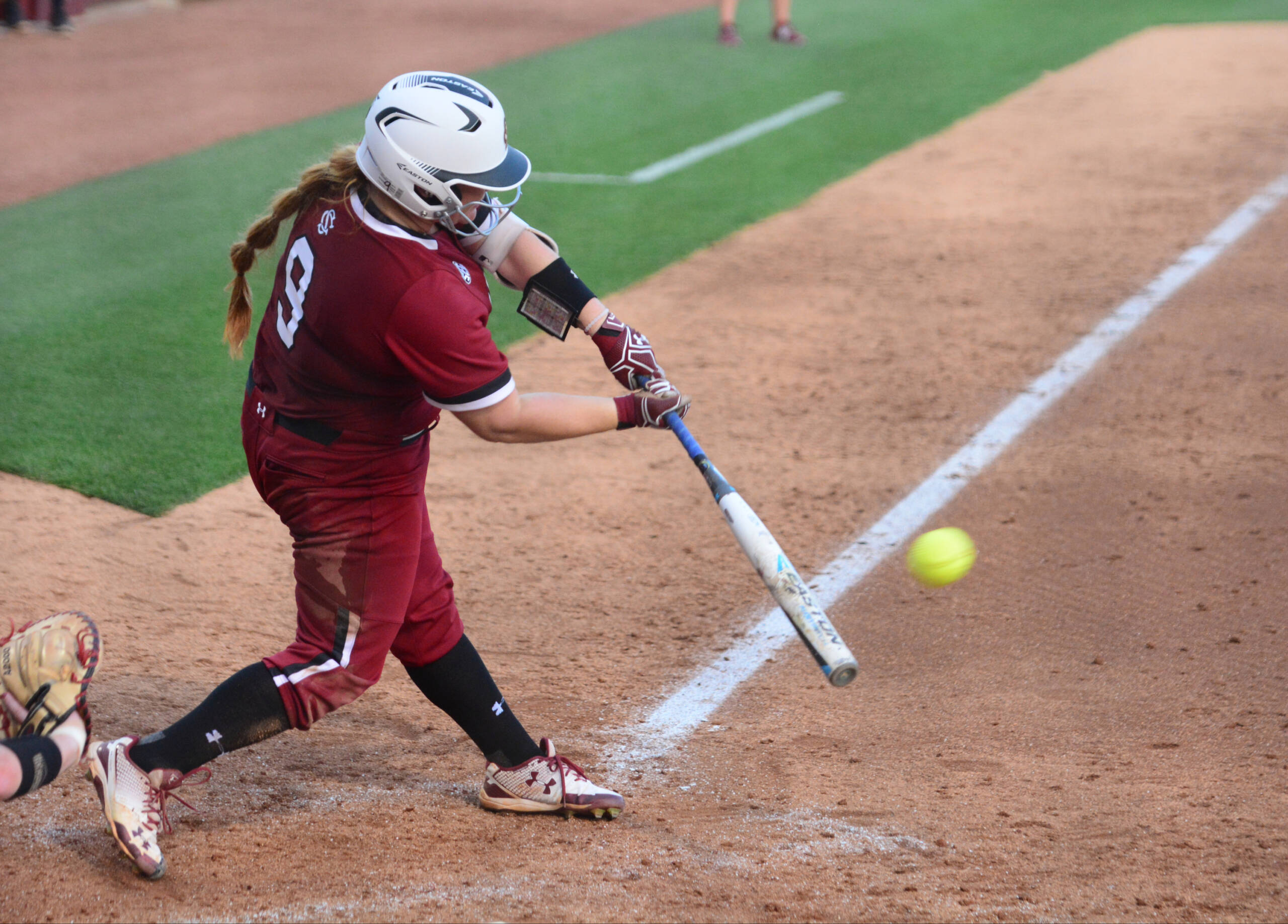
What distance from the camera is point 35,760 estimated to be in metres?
2.84

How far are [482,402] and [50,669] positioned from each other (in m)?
1.16

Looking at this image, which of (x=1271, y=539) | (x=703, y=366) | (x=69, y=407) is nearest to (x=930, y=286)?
(x=703, y=366)

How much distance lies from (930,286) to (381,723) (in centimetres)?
490

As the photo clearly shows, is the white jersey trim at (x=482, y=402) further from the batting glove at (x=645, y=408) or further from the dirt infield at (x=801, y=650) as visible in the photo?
the dirt infield at (x=801, y=650)

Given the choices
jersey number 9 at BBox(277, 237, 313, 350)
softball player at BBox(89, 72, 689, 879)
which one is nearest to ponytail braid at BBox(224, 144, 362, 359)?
softball player at BBox(89, 72, 689, 879)

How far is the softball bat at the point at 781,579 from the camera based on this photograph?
3119 mm

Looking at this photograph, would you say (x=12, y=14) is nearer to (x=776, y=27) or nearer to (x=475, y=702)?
(x=776, y=27)

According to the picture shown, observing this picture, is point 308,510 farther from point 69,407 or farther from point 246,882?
point 69,407

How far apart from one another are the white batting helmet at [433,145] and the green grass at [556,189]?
9.03 ft

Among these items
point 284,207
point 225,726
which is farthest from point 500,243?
point 225,726

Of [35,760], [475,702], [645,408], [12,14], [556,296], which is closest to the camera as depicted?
[35,760]

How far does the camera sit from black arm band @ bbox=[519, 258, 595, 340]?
350 centimetres

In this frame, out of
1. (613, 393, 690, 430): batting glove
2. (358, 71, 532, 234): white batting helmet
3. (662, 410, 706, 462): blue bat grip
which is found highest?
(358, 71, 532, 234): white batting helmet

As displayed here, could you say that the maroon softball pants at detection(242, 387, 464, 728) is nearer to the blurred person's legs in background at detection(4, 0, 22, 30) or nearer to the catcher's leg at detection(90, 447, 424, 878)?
the catcher's leg at detection(90, 447, 424, 878)
